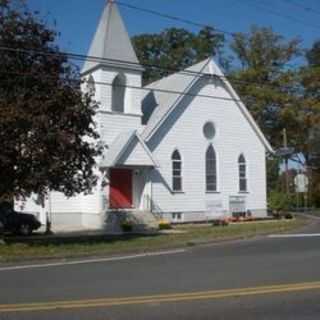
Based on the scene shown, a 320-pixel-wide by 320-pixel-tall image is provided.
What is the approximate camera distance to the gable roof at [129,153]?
116ft

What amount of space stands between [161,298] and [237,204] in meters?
29.1

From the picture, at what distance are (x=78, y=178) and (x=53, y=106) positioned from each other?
3.12m

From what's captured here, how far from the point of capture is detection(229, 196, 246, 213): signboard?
40.2 metres

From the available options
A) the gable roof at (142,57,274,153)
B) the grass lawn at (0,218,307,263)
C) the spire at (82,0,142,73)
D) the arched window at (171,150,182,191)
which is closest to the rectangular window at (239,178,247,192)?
the gable roof at (142,57,274,153)

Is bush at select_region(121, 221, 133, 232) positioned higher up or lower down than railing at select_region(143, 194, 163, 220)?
lower down

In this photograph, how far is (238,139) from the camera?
41.0m

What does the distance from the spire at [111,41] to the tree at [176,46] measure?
92.0 feet

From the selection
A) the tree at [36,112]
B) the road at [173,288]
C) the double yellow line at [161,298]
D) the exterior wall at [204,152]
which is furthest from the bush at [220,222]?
the double yellow line at [161,298]

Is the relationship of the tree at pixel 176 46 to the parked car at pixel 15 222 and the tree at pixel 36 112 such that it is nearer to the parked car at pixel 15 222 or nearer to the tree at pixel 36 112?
the parked car at pixel 15 222

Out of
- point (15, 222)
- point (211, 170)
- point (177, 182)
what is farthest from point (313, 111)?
point (15, 222)

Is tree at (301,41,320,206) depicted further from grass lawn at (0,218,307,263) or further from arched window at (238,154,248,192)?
grass lawn at (0,218,307,263)

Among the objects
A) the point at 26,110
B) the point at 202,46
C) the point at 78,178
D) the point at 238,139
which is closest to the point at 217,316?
the point at 26,110

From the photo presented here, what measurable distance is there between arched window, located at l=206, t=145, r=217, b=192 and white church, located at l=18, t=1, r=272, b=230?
0.05 metres

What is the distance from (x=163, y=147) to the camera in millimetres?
37906
